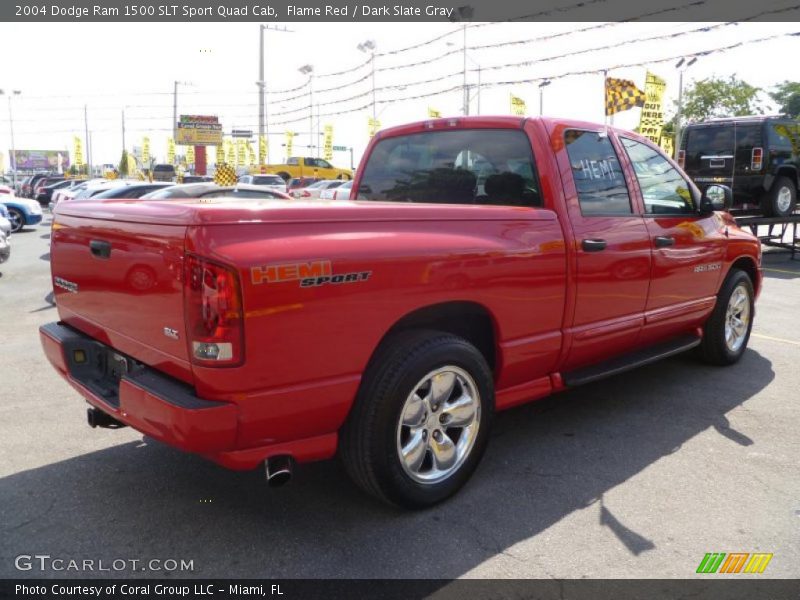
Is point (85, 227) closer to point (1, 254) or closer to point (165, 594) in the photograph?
point (165, 594)

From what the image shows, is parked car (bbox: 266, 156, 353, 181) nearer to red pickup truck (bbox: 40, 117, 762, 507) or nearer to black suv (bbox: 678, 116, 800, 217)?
black suv (bbox: 678, 116, 800, 217)

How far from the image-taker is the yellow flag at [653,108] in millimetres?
17906

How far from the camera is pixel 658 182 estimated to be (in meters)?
4.70

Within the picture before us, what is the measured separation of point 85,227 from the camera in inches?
129

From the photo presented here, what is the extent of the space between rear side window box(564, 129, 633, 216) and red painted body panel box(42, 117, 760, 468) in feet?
0.28

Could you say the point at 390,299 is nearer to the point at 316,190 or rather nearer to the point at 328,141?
the point at 316,190

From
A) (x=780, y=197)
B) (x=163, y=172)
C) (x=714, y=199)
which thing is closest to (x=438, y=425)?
(x=714, y=199)

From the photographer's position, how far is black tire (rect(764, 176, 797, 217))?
12.9 m

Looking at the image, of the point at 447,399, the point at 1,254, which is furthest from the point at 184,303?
the point at 1,254

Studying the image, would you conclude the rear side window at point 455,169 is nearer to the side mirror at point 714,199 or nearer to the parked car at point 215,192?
the side mirror at point 714,199

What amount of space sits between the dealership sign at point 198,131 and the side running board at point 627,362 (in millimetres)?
55996

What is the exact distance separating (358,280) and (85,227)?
1516 mm

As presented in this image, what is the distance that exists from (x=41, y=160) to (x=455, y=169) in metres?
138

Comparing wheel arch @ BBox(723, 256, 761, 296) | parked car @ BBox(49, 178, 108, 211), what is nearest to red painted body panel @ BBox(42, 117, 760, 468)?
wheel arch @ BBox(723, 256, 761, 296)
